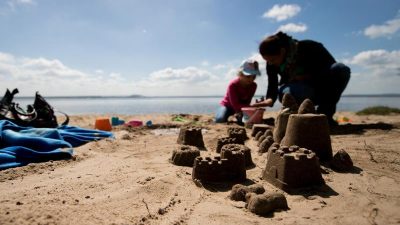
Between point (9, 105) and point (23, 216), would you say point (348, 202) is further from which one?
point (9, 105)

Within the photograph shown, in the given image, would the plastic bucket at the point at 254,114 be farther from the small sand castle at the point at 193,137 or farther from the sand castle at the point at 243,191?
the sand castle at the point at 243,191

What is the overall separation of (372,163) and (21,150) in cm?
405

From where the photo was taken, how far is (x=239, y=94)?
24.2 ft

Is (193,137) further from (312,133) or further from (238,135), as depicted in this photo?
(312,133)

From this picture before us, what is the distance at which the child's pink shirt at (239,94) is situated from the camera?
727 centimetres

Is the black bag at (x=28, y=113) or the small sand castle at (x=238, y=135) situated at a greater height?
the black bag at (x=28, y=113)

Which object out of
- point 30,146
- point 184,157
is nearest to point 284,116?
point 184,157

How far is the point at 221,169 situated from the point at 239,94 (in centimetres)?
473

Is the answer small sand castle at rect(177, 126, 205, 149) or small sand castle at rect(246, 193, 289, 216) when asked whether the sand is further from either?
small sand castle at rect(177, 126, 205, 149)

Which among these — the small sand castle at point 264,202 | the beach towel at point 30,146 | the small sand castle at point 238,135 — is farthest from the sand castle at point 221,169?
the beach towel at point 30,146

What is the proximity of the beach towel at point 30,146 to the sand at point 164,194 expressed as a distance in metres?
0.20

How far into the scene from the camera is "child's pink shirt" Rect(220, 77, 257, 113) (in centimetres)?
727

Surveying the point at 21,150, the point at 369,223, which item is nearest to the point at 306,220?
the point at 369,223

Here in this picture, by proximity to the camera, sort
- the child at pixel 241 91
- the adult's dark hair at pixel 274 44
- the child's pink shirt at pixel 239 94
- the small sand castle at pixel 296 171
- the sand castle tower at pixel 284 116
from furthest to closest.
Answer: the child's pink shirt at pixel 239 94 → the child at pixel 241 91 → the adult's dark hair at pixel 274 44 → the sand castle tower at pixel 284 116 → the small sand castle at pixel 296 171
